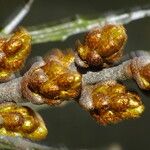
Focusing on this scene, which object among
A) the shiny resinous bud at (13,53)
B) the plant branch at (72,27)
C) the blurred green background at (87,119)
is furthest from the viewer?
the blurred green background at (87,119)

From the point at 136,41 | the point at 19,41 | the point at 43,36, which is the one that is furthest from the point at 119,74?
the point at 136,41

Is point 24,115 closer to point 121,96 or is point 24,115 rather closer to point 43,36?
point 121,96

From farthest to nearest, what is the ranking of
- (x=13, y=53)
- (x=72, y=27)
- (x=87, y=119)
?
(x=87, y=119)
(x=72, y=27)
(x=13, y=53)

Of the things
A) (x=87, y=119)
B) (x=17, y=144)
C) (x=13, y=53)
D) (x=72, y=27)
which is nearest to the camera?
(x=17, y=144)

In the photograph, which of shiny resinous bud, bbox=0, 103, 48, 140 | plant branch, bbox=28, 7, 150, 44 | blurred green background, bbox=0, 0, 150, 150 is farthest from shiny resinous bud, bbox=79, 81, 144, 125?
blurred green background, bbox=0, 0, 150, 150

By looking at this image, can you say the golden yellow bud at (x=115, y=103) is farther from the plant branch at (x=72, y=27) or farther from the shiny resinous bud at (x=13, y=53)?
the plant branch at (x=72, y=27)

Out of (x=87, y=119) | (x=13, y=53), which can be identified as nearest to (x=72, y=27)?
(x=13, y=53)

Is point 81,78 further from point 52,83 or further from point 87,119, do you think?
point 87,119

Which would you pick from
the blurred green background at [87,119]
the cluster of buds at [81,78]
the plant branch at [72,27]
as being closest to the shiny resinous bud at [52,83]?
the cluster of buds at [81,78]
